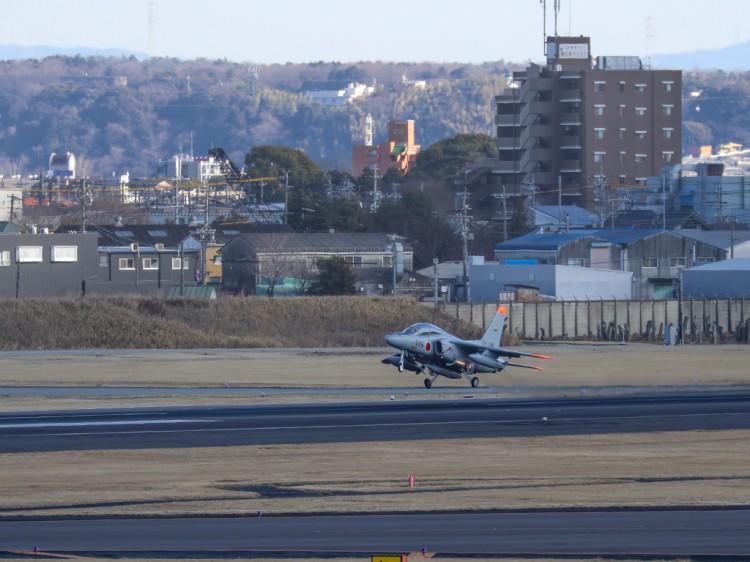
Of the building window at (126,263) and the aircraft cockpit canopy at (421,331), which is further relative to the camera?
the building window at (126,263)

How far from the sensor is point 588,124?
140375 millimetres

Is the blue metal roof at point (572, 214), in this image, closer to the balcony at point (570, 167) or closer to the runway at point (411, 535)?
the balcony at point (570, 167)

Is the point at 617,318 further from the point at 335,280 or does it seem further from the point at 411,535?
the point at 411,535

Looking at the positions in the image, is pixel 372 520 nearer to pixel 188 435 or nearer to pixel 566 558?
pixel 566 558

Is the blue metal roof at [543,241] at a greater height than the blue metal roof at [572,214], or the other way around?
the blue metal roof at [572,214]

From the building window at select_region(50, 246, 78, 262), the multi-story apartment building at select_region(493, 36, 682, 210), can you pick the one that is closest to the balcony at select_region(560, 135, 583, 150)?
the multi-story apartment building at select_region(493, 36, 682, 210)

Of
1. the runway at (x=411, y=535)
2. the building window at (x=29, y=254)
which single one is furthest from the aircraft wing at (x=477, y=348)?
the building window at (x=29, y=254)

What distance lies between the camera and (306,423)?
36.3 m

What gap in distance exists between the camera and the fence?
7450 centimetres

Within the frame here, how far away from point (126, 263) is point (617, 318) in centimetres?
3694

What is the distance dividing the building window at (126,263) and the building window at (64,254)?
5.05m

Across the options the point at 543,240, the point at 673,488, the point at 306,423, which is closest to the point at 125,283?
the point at 543,240

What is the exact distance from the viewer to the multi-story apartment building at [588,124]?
5546 inches

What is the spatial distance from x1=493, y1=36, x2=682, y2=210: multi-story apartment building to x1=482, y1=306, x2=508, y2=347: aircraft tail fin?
306 ft
